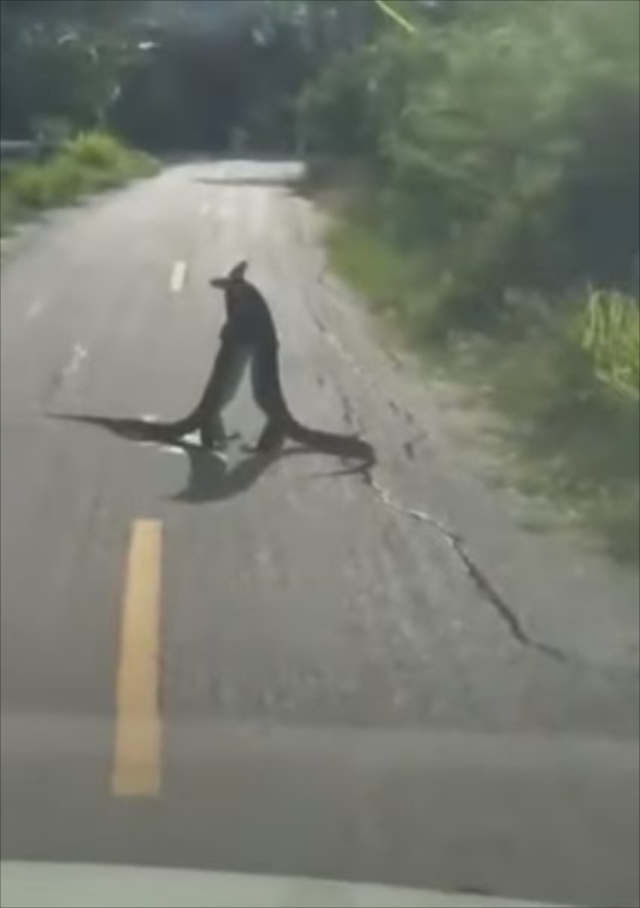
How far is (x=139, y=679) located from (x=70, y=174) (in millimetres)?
3610

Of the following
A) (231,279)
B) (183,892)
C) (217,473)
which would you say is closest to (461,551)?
(217,473)

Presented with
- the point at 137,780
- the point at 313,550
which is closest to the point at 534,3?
the point at 313,550

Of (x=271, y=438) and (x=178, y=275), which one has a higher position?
(x=178, y=275)

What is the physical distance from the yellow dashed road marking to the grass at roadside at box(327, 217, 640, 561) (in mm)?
1813

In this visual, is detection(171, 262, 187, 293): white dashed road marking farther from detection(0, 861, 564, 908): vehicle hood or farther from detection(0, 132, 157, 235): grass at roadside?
detection(0, 861, 564, 908): vehicle hood

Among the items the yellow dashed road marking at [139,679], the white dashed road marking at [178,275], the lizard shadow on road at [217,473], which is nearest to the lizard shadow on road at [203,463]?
the lizard shadow on road at [217,473]

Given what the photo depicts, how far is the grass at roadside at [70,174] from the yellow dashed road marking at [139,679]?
4.63 ft

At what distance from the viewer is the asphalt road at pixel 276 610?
651 centimetres

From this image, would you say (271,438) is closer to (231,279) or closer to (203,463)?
(203,463)

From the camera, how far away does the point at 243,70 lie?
10062 mm

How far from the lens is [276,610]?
893 centimetres

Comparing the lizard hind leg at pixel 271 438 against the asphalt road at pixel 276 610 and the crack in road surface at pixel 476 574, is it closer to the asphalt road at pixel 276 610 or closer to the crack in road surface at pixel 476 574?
the asphalt road at pixel 276 610

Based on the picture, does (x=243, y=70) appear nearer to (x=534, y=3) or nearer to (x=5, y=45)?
(x=5, y=45)

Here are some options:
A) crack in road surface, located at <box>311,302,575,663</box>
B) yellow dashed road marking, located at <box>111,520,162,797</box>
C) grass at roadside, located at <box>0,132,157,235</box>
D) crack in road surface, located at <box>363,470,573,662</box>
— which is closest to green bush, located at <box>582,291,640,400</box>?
crack in road surface, located at <box>311,302,575,663</box>
